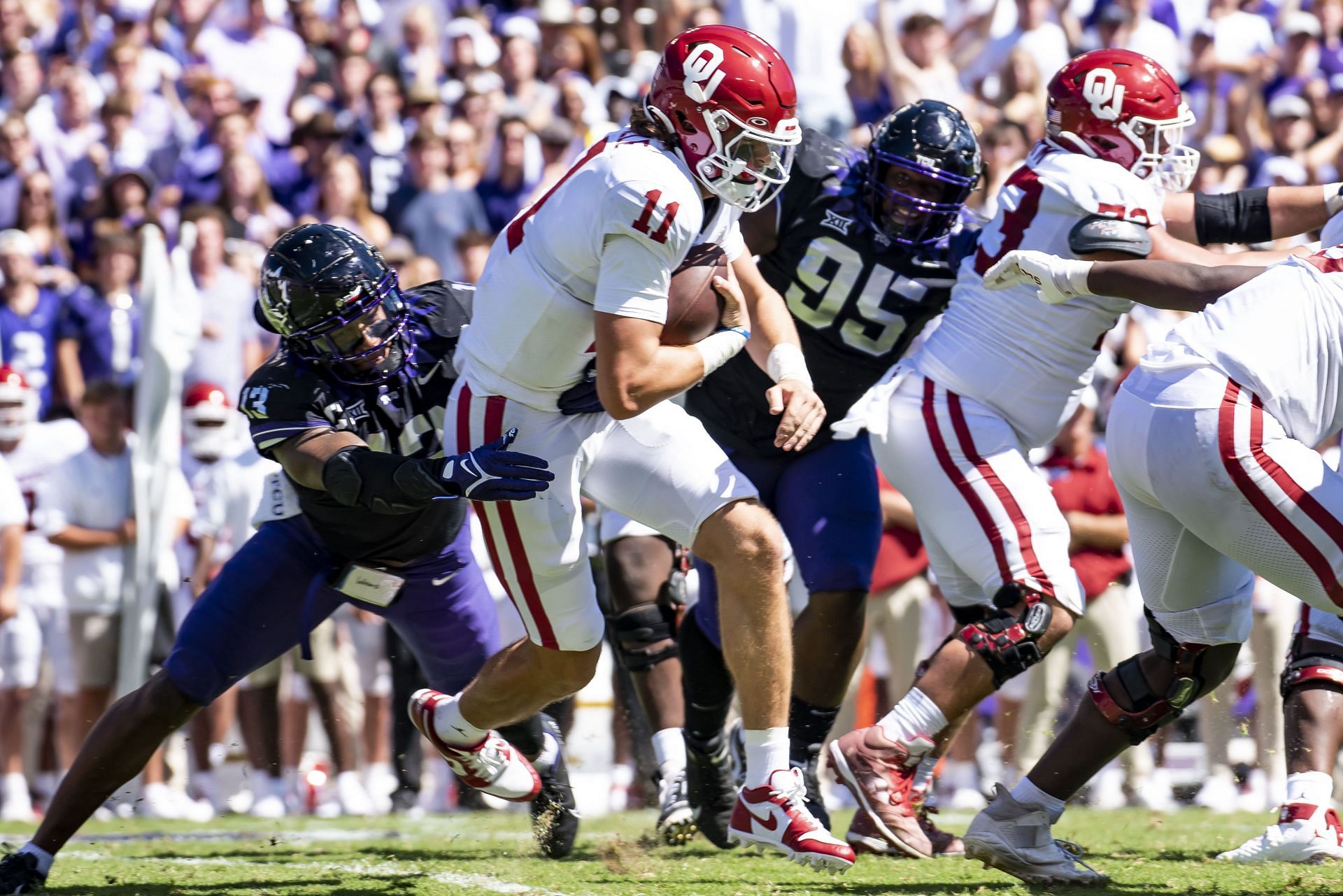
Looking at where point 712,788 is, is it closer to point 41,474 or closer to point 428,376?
point 428,376

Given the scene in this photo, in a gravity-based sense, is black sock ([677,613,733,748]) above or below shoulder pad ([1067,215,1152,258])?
below

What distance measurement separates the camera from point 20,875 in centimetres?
440

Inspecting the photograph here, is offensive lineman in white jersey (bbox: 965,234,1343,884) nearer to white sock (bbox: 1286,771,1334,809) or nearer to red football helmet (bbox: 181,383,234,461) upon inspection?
white sock (bbox: 1286,771,1334,809)

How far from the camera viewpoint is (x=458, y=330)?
4.82 meters

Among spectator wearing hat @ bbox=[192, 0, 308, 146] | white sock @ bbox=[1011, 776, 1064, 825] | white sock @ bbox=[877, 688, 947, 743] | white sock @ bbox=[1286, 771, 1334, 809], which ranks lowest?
white sock @ bbox=[1286, 771, 1334, 809]

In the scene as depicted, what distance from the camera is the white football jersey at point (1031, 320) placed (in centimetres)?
467

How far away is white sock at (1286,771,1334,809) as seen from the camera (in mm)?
4336

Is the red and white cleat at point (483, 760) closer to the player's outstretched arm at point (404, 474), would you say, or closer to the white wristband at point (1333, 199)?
the player's outstretched arm at point (404, 474)

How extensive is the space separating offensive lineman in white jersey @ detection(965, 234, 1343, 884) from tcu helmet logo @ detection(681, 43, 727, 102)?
876mm

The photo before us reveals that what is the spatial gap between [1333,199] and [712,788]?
2.54 meters

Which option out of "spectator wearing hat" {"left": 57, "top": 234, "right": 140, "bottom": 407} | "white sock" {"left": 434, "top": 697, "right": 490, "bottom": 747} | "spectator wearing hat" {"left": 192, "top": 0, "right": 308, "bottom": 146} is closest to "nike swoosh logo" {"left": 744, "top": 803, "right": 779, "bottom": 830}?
"white sock" {"left": 434, "top": 697, "right": 490, "bottom": 747}

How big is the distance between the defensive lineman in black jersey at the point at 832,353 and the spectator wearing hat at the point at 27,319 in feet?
16.2

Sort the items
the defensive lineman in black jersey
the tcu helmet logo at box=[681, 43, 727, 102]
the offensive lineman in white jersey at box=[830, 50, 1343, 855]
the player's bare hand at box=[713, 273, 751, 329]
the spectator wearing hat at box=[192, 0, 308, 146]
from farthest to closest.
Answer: the spectator wearing hat at box=[192, 0, 308, 146]
the defensive lineman in black jersey
the offensive lineman in white jersey at box=[830, 50, 1343, 855]
the player's bare hand at box=[713, 273, 751, 329]
the tcu helmet logo at box=[681, 43, 727, 102]

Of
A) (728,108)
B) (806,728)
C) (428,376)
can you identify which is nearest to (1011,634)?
(806,728)
